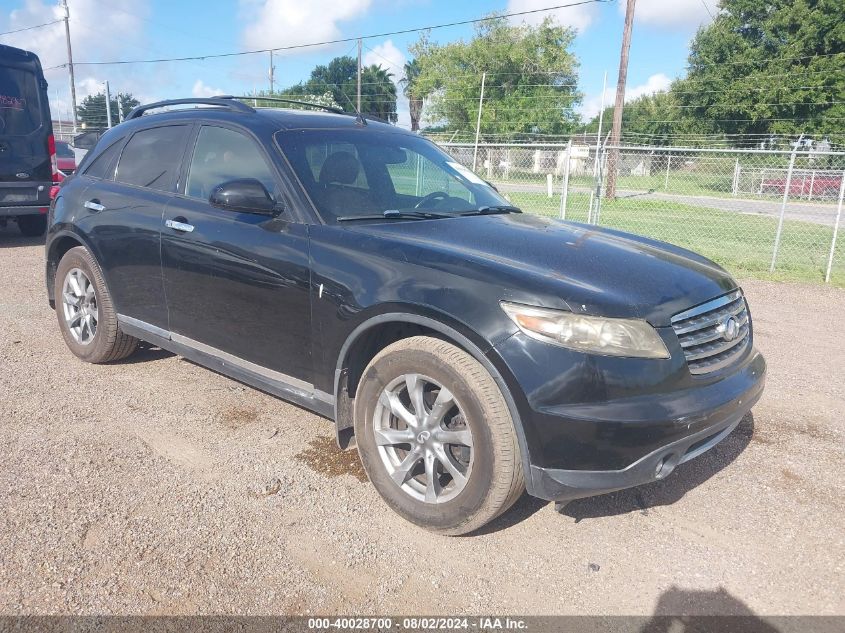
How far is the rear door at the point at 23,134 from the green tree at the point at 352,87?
57.8 metres

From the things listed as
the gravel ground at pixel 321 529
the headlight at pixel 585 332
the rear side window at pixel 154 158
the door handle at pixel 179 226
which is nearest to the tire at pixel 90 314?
the gravel ground at pixel 321 529

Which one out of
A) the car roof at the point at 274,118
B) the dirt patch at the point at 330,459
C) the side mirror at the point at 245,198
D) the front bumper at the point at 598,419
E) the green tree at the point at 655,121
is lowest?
the dirt patch at the point at 330,459

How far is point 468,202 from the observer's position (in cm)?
404

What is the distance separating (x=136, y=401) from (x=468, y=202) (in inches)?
98.6

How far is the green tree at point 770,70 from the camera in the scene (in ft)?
122

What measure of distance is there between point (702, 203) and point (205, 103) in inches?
665

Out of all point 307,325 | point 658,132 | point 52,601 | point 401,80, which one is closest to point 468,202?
point 307,325

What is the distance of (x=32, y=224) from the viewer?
1166 centimetres

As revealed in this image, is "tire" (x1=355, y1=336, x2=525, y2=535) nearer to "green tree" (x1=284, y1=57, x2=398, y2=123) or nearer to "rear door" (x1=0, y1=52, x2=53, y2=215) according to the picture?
"rear door" (x1=0, y1=52, x2=53, y2=215)

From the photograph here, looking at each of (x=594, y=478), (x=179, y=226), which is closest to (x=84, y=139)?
(x=179, y=226)

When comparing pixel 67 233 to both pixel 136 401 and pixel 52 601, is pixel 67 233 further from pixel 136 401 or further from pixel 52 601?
pixel 52 601

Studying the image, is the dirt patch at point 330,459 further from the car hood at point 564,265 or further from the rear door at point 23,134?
the rear door at point 23,134

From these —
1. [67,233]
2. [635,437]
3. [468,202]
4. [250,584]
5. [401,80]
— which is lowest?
[250,584]

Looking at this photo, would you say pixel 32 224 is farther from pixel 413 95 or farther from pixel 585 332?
pixel 413 95
